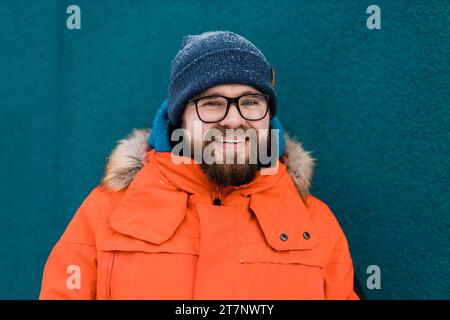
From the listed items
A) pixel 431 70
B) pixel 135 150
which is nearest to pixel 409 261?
pixel 431 70

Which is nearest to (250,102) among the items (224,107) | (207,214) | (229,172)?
(224,107)

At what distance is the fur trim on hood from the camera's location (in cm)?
192

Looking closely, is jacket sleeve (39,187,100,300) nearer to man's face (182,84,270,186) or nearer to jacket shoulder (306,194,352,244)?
man's face (182,84,270,186)

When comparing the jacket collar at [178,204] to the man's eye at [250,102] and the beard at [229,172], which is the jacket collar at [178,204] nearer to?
the beard at [229,172]

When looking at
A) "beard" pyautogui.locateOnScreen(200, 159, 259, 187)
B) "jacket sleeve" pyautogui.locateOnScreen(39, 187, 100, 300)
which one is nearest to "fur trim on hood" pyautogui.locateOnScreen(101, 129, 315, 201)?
"jacket sleeve" pyautogui.locateOnScreen(39, 187, 100, 300)

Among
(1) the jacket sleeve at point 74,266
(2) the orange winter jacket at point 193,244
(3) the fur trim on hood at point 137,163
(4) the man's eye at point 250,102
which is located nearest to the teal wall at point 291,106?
(3) the fur trim on hood at point 137,163

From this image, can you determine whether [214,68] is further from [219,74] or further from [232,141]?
[232,141]

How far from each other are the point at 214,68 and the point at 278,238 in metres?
0.72

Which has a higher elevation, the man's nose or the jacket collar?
the man's nose

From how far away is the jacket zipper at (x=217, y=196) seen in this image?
5.98 feet

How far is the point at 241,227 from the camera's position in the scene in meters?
1.73

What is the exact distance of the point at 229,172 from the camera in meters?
A: 1.81

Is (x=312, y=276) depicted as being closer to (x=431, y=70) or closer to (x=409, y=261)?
(x=409, y=261)

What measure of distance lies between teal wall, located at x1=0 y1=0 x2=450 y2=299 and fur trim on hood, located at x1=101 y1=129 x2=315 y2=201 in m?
0.32
